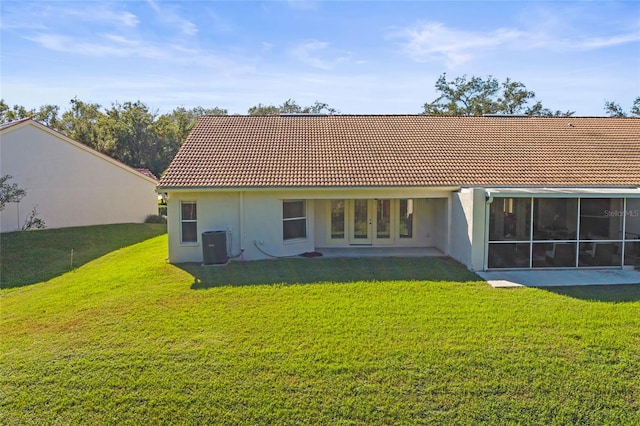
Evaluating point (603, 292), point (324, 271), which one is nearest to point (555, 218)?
point (603, 292)

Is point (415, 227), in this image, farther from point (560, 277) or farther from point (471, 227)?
point (560, 277)

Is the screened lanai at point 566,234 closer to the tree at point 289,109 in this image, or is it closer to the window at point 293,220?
the window at point 293,220

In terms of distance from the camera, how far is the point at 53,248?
17.4 m

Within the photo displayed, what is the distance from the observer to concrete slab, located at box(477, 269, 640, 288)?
10789mm

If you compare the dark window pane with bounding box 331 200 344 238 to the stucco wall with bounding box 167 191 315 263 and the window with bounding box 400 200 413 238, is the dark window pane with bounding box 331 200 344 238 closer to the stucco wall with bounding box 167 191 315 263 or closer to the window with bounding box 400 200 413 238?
the window with bounding box 400 200 413 238

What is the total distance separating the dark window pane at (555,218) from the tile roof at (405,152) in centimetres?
83

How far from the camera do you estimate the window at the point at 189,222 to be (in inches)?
536

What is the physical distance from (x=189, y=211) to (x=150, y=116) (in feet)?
104

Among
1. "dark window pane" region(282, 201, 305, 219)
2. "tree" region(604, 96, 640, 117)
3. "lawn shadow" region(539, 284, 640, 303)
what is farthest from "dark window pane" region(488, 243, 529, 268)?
"tree" region(604, 96, 640, 117)

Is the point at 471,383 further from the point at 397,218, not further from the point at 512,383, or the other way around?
the point at 397,218

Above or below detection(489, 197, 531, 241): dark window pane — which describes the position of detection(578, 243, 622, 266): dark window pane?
below

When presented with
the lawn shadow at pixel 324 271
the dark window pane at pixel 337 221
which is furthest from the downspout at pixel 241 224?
the dark window pane at pixel 337 221

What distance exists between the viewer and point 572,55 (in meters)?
16.0

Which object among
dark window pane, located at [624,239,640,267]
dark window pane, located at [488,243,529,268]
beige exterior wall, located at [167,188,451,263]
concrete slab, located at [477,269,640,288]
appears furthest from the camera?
beige exterior wall, located at [167,188,451,263]
